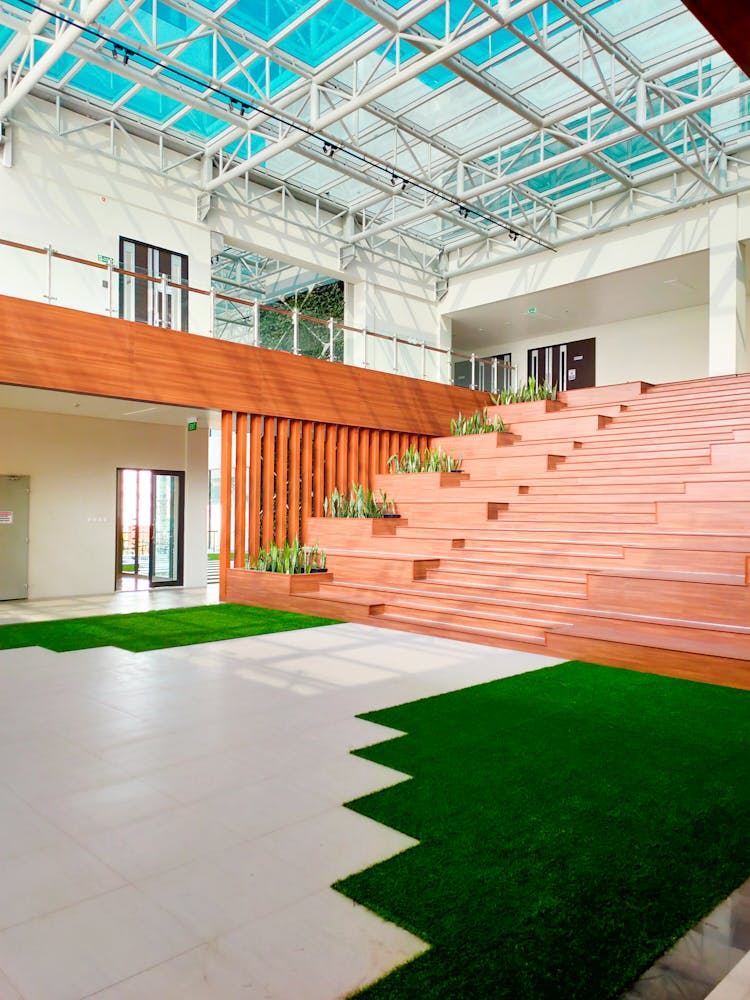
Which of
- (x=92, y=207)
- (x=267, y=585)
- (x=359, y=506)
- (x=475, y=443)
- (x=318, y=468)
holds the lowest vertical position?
(x=267, y=585)

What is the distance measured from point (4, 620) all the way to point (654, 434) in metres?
8.73

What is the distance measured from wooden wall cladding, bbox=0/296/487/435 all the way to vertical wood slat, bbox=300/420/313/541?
26cm

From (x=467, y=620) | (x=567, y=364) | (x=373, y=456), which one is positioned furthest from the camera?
(x=567, y=364)

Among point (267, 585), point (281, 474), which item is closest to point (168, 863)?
point (267, 585)

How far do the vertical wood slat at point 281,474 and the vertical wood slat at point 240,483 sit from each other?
1.81 feet

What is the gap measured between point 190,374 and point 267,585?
2.95 m

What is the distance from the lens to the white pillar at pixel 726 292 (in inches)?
497

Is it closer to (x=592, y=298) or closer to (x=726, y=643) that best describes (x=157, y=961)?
(x=726, y=643)

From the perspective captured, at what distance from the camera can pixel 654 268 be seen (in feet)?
45.8

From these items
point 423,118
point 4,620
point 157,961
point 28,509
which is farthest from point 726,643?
point 423,118

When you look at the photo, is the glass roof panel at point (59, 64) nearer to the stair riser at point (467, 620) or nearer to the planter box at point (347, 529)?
the planter box at point (347, 529)

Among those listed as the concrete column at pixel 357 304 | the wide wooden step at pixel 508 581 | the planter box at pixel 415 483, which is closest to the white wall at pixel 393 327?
the concrete column at pixel 357 304

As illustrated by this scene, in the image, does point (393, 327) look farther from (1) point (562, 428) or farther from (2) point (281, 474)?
(2) point (281, 474)

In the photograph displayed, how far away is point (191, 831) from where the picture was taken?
2779mm
